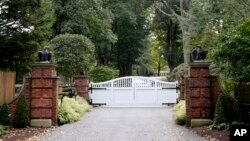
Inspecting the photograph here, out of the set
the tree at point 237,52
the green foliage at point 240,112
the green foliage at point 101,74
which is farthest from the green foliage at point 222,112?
the green foliage at point 101,74

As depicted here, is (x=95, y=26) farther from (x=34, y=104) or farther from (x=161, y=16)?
(x=34, y=104)

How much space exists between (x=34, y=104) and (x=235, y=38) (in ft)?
22.5

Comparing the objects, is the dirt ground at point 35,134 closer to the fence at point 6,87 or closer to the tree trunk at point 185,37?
the fence at point 6,87

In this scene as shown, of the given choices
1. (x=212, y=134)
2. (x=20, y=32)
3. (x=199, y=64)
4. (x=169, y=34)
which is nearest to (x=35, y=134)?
(x=212, y=134)

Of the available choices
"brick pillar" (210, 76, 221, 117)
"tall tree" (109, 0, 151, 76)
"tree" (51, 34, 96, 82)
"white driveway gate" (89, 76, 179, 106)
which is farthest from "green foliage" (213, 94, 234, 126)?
"tall tree" (109, 0, 151, 76)

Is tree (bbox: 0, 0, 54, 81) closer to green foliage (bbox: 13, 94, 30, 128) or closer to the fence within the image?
the fence

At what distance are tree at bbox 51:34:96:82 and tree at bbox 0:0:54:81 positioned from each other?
4.65 meters

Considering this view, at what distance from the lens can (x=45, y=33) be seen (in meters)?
21.5

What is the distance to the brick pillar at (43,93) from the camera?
14383 millimetres

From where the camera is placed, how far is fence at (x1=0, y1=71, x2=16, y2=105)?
13.8m

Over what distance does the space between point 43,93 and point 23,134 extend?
2352 millimetres

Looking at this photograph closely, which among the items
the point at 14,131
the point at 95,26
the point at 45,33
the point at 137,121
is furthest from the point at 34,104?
the point at 95,26

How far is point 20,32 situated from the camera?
66.6ft

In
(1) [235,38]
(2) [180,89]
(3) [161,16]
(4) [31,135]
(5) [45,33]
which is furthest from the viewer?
(3) [161,16]
